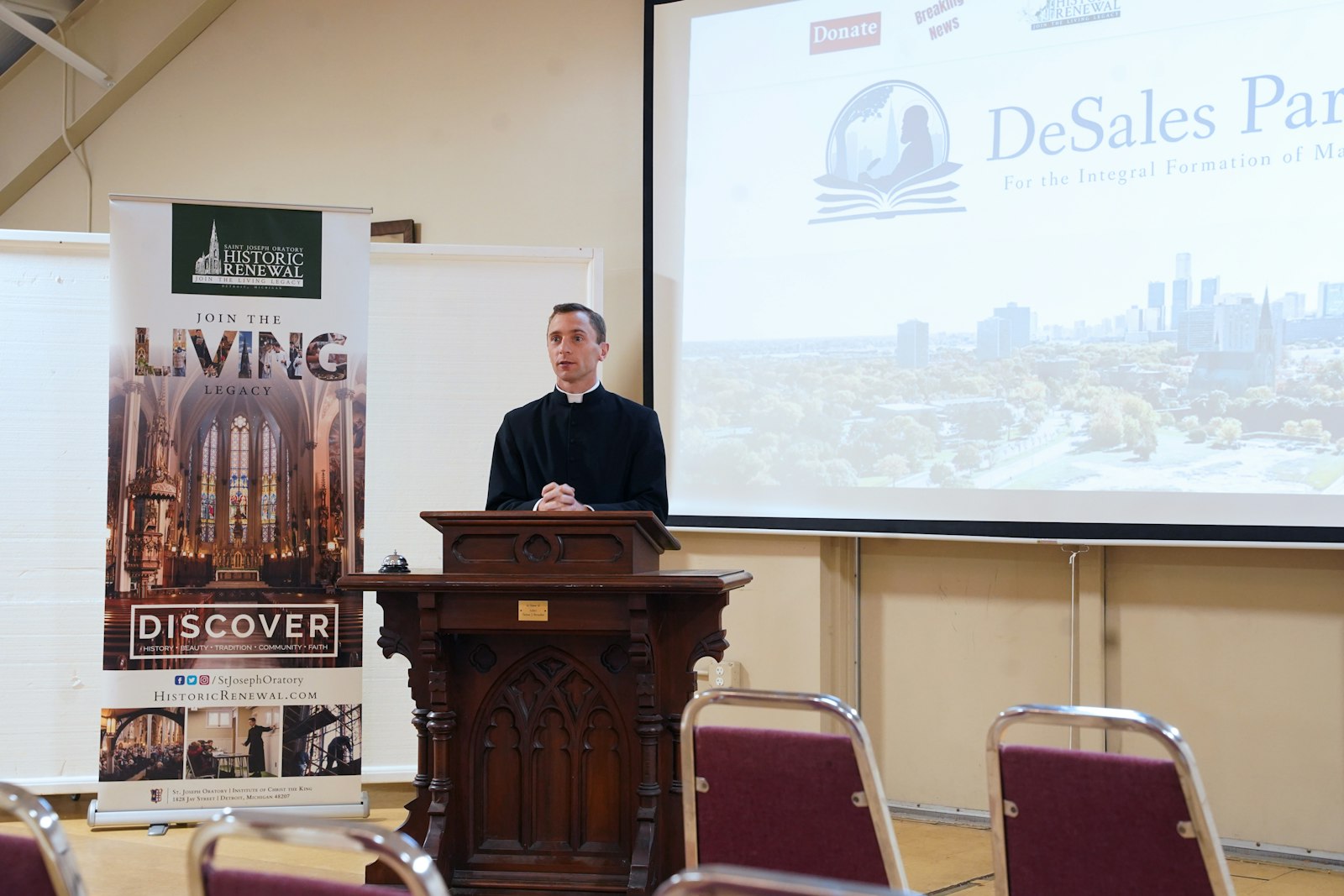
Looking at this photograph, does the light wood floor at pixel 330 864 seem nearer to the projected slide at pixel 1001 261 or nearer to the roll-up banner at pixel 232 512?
the roll-up banner at pixel 232 512

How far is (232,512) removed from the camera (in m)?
4.16

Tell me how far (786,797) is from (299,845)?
2.62ft

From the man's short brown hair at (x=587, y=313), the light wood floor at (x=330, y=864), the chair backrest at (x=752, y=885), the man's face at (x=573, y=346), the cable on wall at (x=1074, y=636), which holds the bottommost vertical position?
the light wood floor at (x=330, y=864)

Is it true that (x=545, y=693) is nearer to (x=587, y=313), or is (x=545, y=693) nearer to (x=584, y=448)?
(x=584, y=448)

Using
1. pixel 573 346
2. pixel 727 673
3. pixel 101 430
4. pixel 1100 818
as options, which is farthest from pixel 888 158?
pixel 1100 818

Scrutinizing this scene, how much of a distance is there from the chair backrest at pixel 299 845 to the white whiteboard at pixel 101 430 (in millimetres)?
3259

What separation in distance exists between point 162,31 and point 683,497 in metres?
3.65

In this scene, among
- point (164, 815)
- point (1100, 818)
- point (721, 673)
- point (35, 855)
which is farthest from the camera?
point (721, 673)

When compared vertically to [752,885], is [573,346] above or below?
above

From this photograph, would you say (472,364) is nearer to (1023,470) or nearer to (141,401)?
(141,401)

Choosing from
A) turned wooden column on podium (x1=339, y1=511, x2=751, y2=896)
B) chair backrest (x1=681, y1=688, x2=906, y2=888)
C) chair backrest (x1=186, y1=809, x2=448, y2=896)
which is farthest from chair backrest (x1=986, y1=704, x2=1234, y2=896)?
turned wooden column on podium (x1=339, y1=511, x2=751, y2=896)

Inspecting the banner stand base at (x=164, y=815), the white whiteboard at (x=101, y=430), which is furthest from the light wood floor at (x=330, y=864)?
the white whiteboard at (x=101, y=430)

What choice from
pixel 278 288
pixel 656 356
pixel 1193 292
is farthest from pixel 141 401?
pixel 1193 292

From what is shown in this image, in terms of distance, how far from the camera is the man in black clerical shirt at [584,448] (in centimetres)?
347
